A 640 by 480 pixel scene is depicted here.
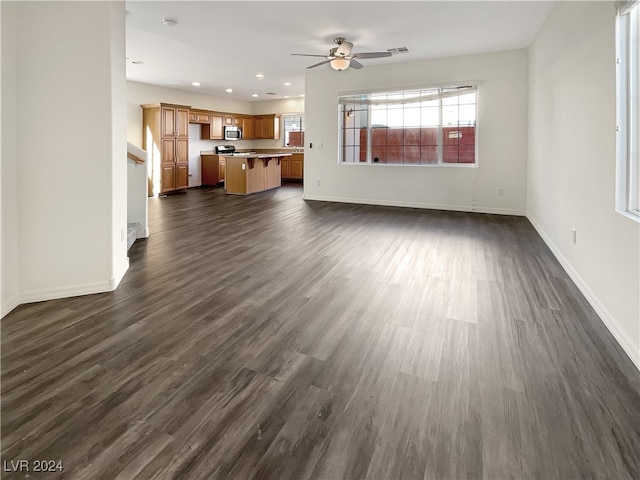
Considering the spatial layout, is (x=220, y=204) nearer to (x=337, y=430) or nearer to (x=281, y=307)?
(x=281, y=307)

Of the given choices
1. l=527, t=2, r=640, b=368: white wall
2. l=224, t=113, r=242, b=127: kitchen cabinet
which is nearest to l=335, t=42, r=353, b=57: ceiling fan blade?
l=527, t=2, r=640, b=368: white wall

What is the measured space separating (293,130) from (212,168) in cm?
306

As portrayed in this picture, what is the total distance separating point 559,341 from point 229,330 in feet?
6.41

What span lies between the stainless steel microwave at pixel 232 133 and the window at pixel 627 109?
1031cm

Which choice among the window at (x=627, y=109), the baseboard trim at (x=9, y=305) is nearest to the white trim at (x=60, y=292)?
the baseboard trim at (x=9, y=305)

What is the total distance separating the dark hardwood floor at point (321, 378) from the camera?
132 centimetres

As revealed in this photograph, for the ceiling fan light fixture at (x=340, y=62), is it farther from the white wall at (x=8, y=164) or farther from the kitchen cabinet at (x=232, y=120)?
the kitchen cabinet at (x=232, y=120)

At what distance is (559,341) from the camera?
218 centimetres

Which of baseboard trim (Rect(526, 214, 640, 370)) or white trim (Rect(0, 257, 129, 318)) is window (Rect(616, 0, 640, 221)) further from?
white trim (Rect(0, 257, 129, 318))

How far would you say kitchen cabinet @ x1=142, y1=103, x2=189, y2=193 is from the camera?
8883 millimetres

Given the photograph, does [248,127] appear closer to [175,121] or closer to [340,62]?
[175,121]

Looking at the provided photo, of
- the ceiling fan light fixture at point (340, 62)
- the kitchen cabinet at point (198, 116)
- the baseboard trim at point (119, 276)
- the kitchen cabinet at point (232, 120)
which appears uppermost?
the kitchen cabinet at point (232, 120)

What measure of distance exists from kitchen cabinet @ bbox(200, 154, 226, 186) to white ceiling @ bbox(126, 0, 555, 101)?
3.65 metres

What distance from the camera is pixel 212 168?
10930 millimetres
